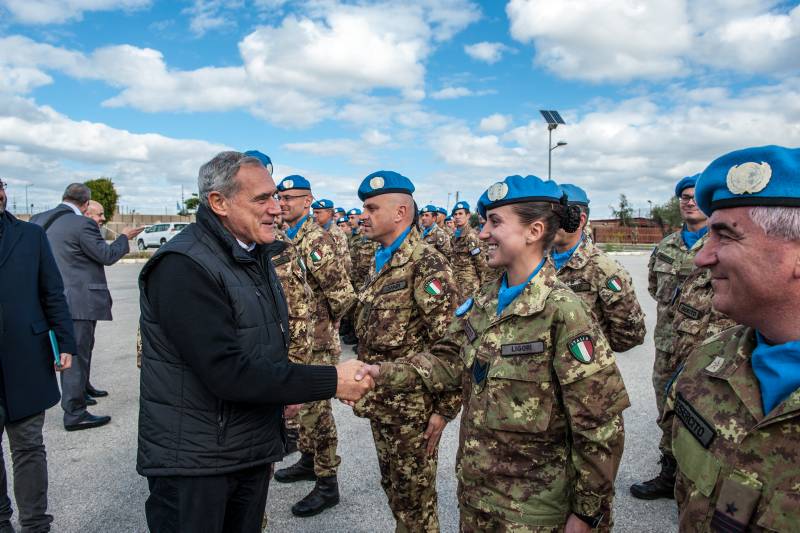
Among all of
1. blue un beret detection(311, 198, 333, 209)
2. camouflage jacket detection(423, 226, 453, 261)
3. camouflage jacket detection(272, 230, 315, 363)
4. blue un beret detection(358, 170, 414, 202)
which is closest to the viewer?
blue un beret detection(358, 170, 414, 202)

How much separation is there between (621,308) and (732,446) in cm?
294

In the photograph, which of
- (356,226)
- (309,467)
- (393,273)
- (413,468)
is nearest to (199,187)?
(393,273)

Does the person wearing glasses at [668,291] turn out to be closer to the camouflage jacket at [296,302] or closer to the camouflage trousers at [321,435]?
the camouflage trousers at [321,435]

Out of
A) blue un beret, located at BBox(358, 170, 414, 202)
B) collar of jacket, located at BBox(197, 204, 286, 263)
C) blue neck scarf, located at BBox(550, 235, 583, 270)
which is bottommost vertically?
blue neck scarf, located at BBox(550, 235, 583, 270)

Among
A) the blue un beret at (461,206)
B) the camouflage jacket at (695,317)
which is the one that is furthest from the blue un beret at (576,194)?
the blue un beret at (461,206)

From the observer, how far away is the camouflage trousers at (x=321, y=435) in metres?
3.98

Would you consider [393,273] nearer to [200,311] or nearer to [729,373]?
[200,311]

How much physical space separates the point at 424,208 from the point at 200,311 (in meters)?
12.1

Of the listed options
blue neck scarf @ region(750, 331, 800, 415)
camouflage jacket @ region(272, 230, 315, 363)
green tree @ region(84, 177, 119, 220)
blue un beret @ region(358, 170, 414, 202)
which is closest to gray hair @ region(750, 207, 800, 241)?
blue neck scarf @ region(750, 331, 800, 415)

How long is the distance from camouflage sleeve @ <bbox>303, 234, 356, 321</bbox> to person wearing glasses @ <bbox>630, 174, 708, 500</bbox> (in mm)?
2768

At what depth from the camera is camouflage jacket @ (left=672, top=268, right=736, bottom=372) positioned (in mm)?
3688

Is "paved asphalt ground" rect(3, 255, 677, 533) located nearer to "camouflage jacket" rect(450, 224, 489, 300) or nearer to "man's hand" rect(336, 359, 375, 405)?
"man's hand" rect(336, 359, 375, 405)

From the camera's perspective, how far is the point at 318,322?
5227 millimetres

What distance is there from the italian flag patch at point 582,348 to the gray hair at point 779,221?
830 mm
